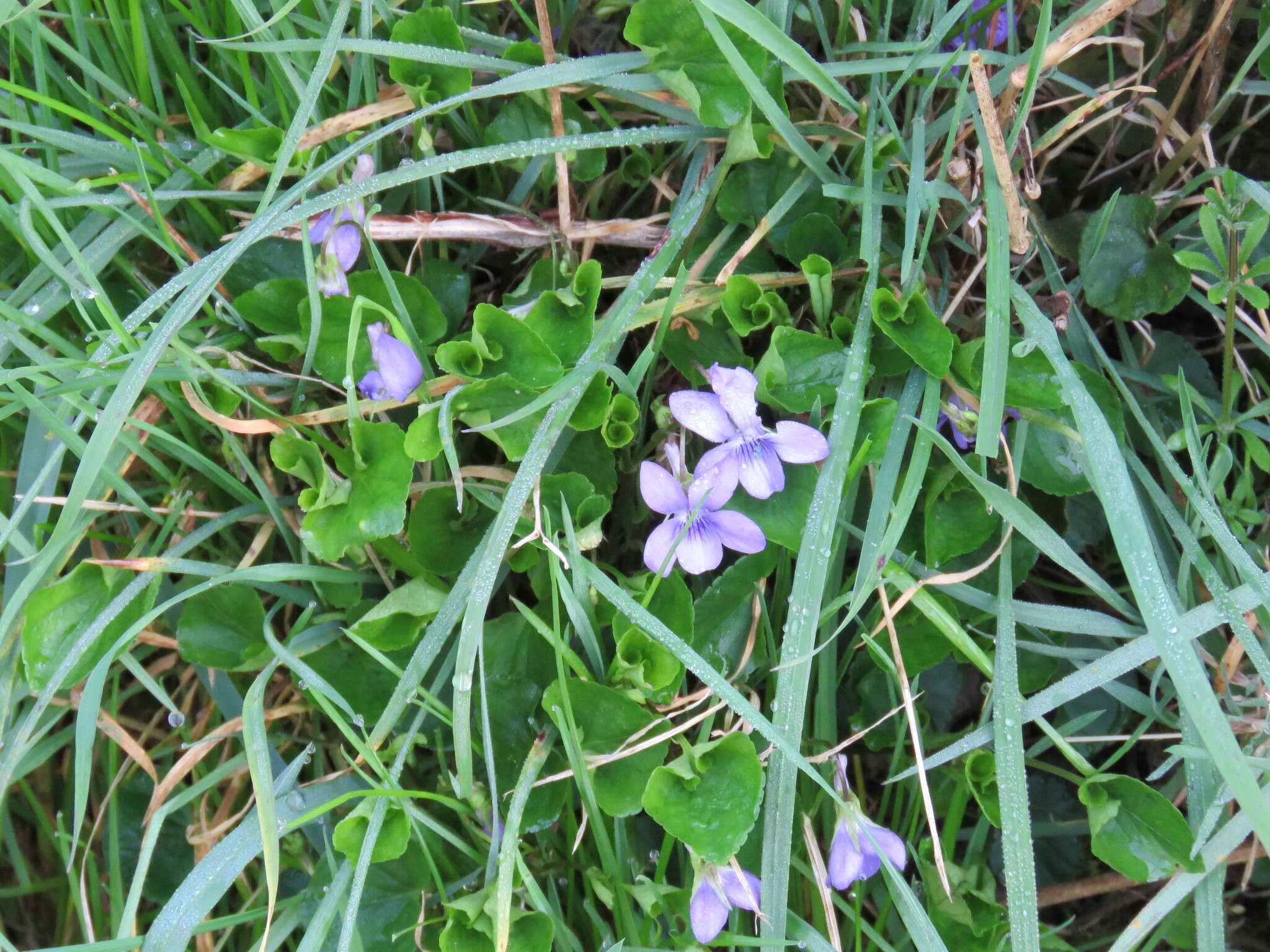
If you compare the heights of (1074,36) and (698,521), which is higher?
(1074,36)

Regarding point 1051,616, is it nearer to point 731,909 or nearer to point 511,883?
point 731,909

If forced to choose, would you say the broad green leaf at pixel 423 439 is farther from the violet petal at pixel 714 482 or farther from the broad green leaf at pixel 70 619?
the broad green leaf at pixel 70 619

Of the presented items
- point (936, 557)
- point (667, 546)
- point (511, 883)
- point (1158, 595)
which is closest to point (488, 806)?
point (511, 883)

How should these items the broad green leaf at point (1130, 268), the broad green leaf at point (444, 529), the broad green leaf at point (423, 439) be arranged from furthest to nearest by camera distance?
the broad green leaf at point (1130, 268), the broad green leaf at point (444, 529), the broad green leaf at point (423, 439)

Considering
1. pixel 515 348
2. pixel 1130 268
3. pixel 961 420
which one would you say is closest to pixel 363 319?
pixel 515 348

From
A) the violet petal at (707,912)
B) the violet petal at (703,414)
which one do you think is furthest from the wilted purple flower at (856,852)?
the violet petal at (703,414)

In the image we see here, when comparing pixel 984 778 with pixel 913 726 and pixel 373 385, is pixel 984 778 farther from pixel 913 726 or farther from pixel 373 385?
pixel 373 385

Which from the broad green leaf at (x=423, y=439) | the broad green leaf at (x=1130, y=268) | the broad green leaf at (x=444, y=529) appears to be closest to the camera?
the broad green leaf at (x=423, y=439)
